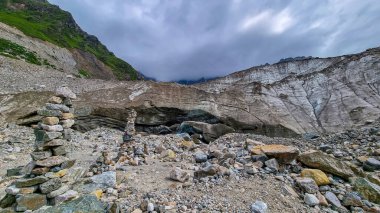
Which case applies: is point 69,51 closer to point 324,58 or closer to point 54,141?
point 324,58

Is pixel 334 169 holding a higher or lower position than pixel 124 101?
lower

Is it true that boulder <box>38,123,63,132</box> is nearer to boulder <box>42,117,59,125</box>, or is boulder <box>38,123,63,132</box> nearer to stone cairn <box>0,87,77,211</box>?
stone cairn <box>0,87,77,211</box>

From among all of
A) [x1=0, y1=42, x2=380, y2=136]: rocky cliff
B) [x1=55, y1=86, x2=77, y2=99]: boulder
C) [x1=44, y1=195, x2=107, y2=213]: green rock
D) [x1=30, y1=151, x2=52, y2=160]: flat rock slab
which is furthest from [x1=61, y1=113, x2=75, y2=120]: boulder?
[x1=0, y1=42, x2=380, y2=136]: rocky cliff

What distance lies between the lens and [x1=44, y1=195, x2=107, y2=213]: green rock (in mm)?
7367

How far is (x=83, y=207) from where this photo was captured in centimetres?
746

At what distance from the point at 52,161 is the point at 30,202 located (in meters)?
1.86

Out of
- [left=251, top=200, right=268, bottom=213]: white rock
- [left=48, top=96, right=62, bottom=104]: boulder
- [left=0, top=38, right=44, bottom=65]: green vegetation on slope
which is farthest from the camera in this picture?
[left=0, top=38, right=44, bottom=65]: green vegetation on slope

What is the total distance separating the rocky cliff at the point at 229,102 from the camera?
2719cm

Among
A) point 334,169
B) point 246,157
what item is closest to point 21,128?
point 246,157

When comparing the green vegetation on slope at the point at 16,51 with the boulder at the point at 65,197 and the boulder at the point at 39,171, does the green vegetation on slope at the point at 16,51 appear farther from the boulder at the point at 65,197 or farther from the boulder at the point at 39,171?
the boulder at the point at 65,197

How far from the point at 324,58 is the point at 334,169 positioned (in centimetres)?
4849

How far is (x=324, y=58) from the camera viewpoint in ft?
175

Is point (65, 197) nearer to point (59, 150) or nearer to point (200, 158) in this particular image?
point (59, 150)

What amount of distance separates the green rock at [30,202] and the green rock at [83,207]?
1279 mm
